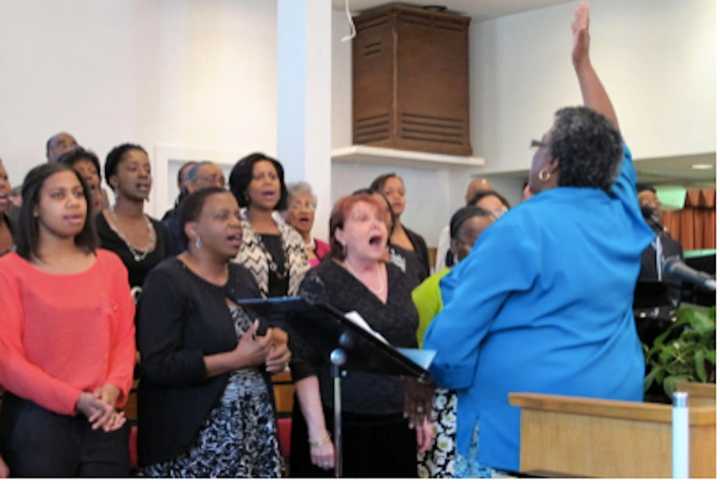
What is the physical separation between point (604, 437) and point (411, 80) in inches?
293

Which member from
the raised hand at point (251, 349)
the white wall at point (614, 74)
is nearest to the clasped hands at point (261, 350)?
the raised hand at point (251, 349)

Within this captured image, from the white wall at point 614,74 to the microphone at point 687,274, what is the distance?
6.06 meters

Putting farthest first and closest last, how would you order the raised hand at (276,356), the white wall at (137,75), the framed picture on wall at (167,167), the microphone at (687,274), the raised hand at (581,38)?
1. the framed picture on wall at (167,167)
2. the white wall at (137,75)
3. the raised hand at (276,356)
4. the raised hand at (581,38)
5. the microphone at (687,274)

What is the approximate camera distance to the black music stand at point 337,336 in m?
2.91

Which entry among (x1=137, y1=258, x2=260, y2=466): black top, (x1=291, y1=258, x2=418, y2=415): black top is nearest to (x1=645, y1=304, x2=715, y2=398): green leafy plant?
(x1=291, y1=258, x2=418, y2=415): black top

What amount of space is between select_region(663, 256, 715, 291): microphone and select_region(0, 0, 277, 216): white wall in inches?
217

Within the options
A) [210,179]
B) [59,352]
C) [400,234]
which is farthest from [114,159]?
[59,352]

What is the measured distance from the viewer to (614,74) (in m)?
9.24

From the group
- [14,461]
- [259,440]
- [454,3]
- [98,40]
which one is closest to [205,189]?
[259,440]

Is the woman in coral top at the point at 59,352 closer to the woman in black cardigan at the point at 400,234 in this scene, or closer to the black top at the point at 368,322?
the black top at the point at 368,322

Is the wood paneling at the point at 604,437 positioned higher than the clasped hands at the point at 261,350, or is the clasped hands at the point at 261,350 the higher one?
the clasped hands at the point at 261,350

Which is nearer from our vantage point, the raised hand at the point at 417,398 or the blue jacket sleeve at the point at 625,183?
the blue jacket sleeve at the point at 625,183

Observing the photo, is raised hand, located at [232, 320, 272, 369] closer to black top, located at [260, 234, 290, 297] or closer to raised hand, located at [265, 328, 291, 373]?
raised hand, located at [265, 328, 291, 373]

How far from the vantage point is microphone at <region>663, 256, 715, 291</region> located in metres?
2.78
